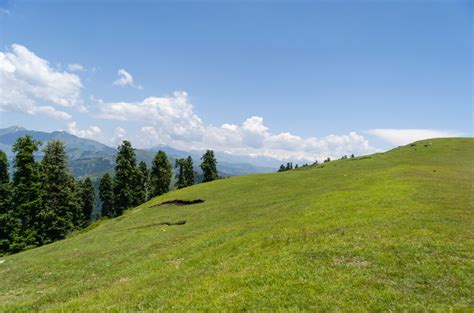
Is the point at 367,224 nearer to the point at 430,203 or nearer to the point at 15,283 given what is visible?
the point at 430,203

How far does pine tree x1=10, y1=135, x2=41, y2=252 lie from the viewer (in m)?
50.9

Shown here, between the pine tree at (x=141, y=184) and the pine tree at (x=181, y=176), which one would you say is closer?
the pine tree at (x=141, y=184)

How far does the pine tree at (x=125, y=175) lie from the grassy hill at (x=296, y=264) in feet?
186

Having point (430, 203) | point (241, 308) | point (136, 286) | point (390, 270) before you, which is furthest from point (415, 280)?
point (430, 203)

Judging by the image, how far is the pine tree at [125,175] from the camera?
87312mm

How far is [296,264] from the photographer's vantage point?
51.7 ft

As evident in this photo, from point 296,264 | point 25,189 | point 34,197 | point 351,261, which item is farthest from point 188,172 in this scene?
point 351,261

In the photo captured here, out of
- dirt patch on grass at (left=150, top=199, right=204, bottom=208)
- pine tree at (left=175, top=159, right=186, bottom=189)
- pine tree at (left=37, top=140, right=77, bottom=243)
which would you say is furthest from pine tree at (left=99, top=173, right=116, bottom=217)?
dirt patch on grass at (left=150, top=199, right=204, bottom=208)

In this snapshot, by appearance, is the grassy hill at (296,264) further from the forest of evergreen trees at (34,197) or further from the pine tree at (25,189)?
the forest of evergreen trees at (34,197)

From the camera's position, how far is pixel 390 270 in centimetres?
1404

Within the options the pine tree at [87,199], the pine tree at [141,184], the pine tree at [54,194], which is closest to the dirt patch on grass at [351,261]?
the pine tree at [54,194]

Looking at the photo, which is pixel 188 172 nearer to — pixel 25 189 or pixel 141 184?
pixel 141 184

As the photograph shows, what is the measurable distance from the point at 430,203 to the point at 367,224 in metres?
9.02

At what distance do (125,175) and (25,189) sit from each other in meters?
37.7
